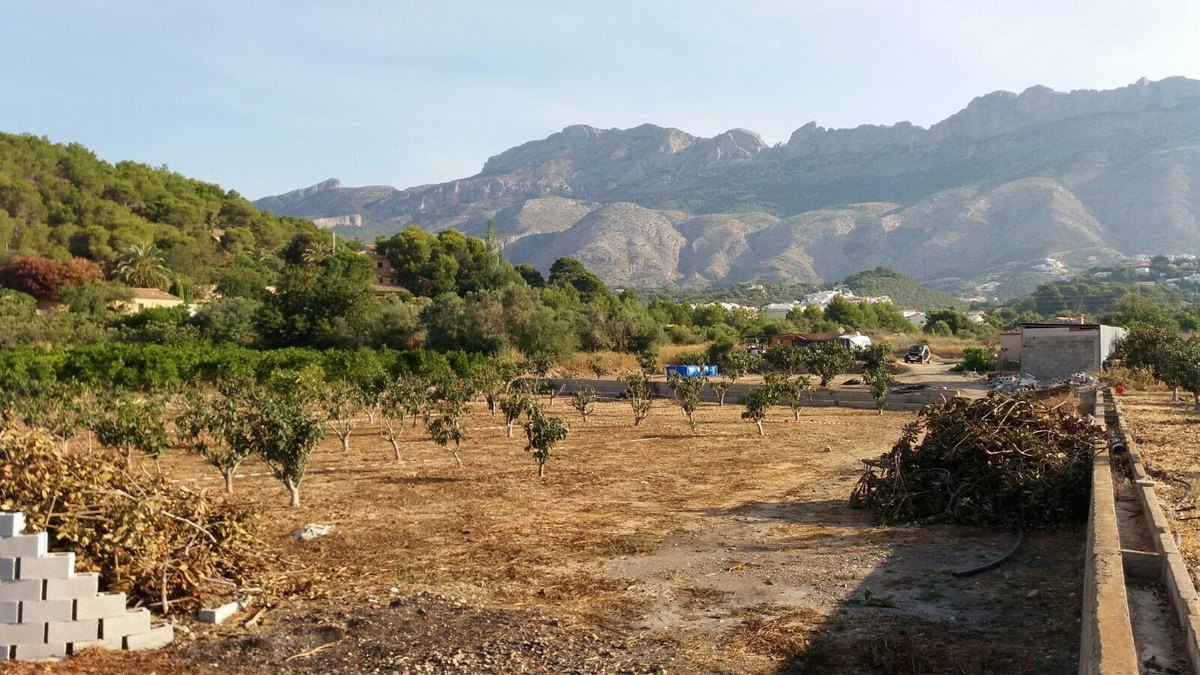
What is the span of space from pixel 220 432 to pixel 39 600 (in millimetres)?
10108

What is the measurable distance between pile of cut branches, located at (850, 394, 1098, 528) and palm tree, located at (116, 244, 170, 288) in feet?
230

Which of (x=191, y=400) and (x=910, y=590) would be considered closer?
(x=910, y=590)

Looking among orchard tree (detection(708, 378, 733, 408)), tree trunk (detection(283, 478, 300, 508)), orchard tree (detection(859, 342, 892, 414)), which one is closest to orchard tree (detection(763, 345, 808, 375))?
orchard tree (detection(859, 342, 892, 414))

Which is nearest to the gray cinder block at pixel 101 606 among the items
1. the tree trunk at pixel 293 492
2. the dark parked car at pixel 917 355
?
the tree trunk at pixel 293 492

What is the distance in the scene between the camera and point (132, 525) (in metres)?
7.45

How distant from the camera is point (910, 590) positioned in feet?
28.2

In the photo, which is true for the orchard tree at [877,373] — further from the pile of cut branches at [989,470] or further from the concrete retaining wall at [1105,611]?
the concrete retaining wall at [1105,611]

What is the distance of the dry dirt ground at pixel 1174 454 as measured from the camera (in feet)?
31.1

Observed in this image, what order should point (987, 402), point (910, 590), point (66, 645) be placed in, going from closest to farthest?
point (66, 645) → point (910, 590) → point (987, 402)

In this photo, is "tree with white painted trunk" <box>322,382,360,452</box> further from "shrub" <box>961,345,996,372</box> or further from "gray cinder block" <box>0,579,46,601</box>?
"shrub" <box>961,345,996,372</box>

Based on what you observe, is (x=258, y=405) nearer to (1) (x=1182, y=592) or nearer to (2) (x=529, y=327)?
(1) (x=1182, y=592)

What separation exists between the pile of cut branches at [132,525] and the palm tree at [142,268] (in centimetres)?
6985

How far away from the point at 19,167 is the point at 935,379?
90.3m

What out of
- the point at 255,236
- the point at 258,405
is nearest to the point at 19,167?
the point at 255,236
